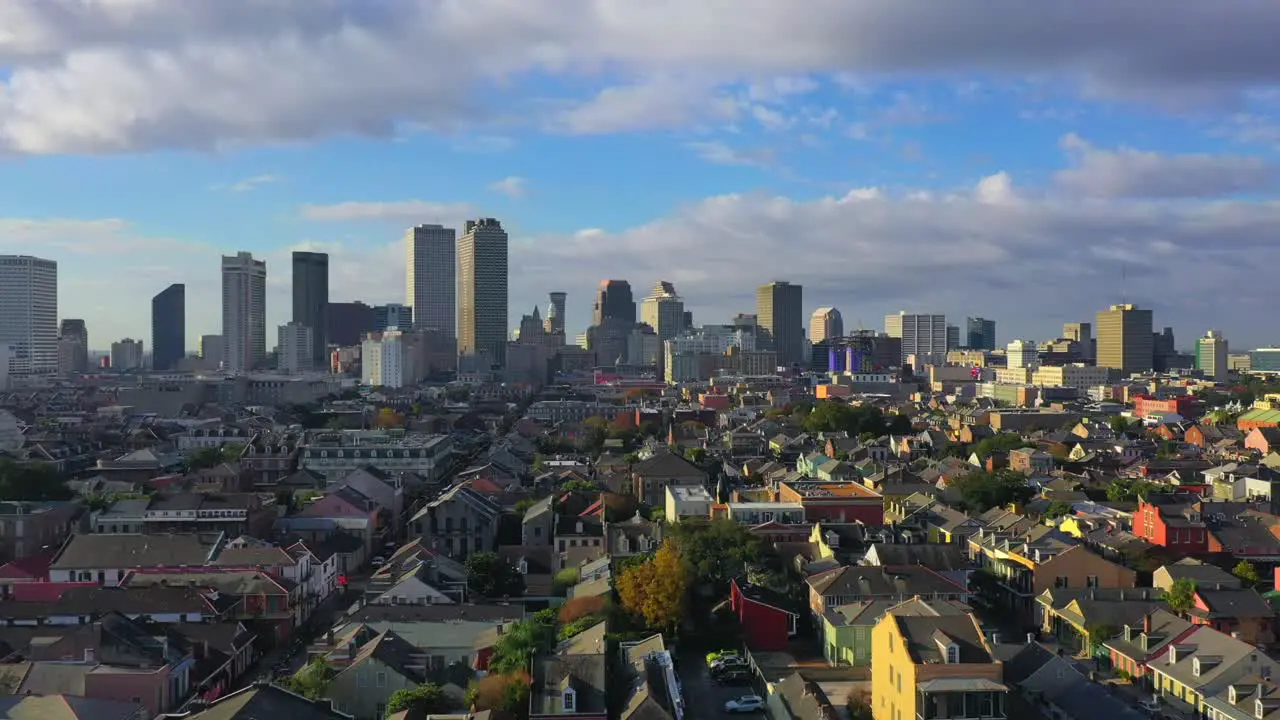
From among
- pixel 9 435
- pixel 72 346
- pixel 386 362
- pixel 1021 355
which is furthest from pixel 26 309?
pixel 1021 355

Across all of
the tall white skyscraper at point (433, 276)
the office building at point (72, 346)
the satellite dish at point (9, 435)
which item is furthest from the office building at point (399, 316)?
the satellite dish at point (9, 435)

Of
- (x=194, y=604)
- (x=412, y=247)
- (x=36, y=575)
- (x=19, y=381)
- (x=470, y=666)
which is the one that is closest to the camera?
(x=470, y=666)

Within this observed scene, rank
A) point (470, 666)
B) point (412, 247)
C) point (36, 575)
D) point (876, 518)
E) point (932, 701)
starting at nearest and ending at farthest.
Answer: point (932, 701)
point (470, 666)
point (36, 575)
point (876, 518)
point (412, 247)

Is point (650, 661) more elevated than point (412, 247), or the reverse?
point (412, 247)

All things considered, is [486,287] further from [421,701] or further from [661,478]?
[421,701]

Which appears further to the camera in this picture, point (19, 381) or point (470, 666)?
point (19, 381)

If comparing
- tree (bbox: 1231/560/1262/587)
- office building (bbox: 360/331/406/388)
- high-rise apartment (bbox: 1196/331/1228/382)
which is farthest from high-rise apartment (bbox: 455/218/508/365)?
tree (bbox: 1231/560/1262/587)

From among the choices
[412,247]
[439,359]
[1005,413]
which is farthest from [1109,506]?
[412,247]

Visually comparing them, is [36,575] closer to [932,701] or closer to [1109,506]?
[932,701]
